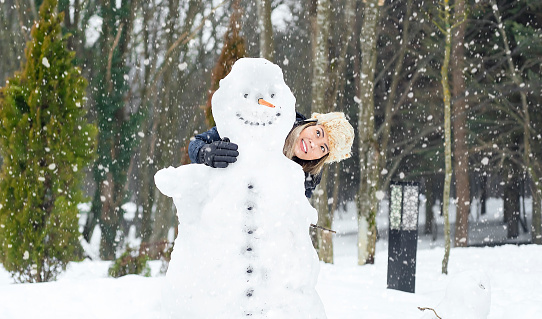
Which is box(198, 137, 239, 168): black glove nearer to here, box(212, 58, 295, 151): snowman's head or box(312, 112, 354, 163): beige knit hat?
box(212, 58, 295, 151): snowman's head

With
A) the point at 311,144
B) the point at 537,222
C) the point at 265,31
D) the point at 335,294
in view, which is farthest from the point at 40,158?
the point at 537,222

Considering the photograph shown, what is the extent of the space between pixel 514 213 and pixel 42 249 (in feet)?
44.3

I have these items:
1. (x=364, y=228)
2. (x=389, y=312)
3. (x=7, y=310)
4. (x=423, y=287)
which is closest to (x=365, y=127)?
(x=364, y=228)

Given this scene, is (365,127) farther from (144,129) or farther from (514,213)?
(514,213)

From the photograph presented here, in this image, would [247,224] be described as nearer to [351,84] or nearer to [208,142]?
[208,142]

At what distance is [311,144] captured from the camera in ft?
10.5

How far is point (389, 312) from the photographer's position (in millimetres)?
5418

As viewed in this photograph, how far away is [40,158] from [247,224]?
554 centimetres

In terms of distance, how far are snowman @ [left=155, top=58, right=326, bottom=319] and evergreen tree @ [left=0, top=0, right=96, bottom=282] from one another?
202 inches

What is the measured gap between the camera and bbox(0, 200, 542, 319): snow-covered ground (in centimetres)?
506

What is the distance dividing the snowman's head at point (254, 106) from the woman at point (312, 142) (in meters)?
0.13

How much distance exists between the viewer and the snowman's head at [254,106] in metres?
2.81

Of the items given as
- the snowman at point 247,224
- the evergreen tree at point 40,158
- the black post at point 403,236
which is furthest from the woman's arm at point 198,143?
the evergreen tree at point 40,158

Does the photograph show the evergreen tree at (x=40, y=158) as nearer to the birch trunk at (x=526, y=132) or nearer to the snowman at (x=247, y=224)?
the snowman at (x=247, y=224)
